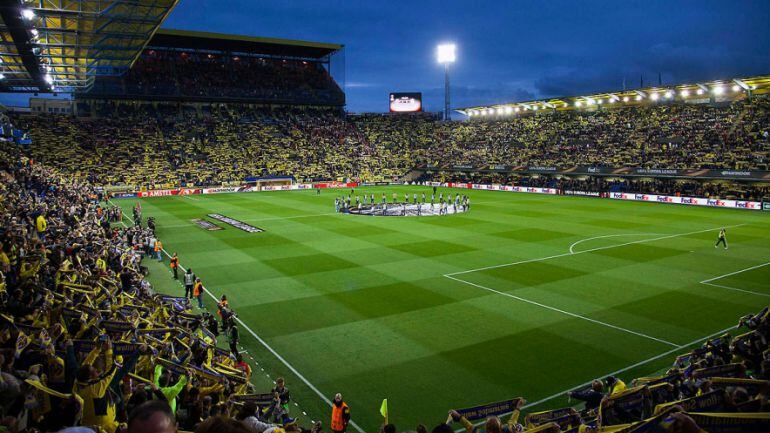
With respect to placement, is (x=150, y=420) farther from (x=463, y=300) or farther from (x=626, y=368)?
(x=463, y=300)

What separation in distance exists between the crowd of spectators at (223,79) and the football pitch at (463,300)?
164 ft

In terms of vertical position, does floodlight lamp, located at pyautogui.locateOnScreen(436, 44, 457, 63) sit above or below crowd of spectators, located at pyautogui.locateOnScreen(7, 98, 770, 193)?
above

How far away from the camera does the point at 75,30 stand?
1909 cm

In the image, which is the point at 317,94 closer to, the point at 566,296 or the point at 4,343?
the point at 566,296

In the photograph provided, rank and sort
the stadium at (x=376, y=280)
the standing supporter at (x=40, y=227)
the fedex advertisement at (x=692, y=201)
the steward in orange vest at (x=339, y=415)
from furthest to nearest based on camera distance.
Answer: the fedex advertisement at (x=692, y=201) < the standing supporter at (x=40, y=227) < the steward in orange vest at (x=339, y=415) < the stadium at (x=376, y=280)

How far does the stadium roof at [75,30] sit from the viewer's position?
16.2 m

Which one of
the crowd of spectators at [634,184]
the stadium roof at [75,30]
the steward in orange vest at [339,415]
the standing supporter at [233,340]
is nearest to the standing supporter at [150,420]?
the steward in orange vest at [339,415]

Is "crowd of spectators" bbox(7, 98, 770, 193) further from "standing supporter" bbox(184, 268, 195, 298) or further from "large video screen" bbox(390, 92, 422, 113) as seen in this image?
"standing supporter" bbox(184, 268, 195, 298)

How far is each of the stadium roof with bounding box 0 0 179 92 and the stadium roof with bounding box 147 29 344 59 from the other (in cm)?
5256

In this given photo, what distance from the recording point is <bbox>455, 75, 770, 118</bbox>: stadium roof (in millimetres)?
57844

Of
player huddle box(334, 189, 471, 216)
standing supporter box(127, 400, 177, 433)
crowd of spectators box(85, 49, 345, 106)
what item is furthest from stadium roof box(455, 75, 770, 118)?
standing supporter box(127, 400, 177, 433)

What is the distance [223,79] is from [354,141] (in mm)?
24679

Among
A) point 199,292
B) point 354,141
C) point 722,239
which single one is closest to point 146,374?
point 199,292

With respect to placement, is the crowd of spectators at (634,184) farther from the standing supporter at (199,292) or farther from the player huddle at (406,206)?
the standing supporter at (199,292)
